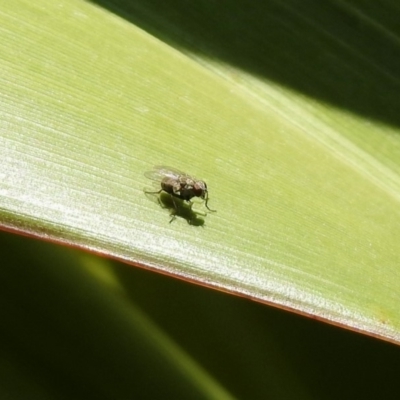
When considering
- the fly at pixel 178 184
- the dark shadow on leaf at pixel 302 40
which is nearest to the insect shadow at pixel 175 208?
the fly at pixel 178 184

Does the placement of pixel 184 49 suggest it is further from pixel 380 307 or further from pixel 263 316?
pixel 380 307

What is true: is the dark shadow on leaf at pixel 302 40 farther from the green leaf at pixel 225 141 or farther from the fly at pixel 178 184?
the fly at pixel 178 184

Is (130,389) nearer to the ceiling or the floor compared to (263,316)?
nearer to the floor

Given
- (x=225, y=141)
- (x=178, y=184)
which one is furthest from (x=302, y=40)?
(x=178, y=184)

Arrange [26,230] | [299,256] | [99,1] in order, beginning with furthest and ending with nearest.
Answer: [99,1]
[299,256]
[26,230]

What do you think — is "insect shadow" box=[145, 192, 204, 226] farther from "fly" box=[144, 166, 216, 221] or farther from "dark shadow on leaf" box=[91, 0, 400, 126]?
"dark shadow on leaf" box=[91, 0, 400, 126]

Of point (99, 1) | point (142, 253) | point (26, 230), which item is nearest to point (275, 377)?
point (142, 253)

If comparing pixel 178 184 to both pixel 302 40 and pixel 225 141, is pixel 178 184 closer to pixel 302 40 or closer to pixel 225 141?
pixel 225 141
